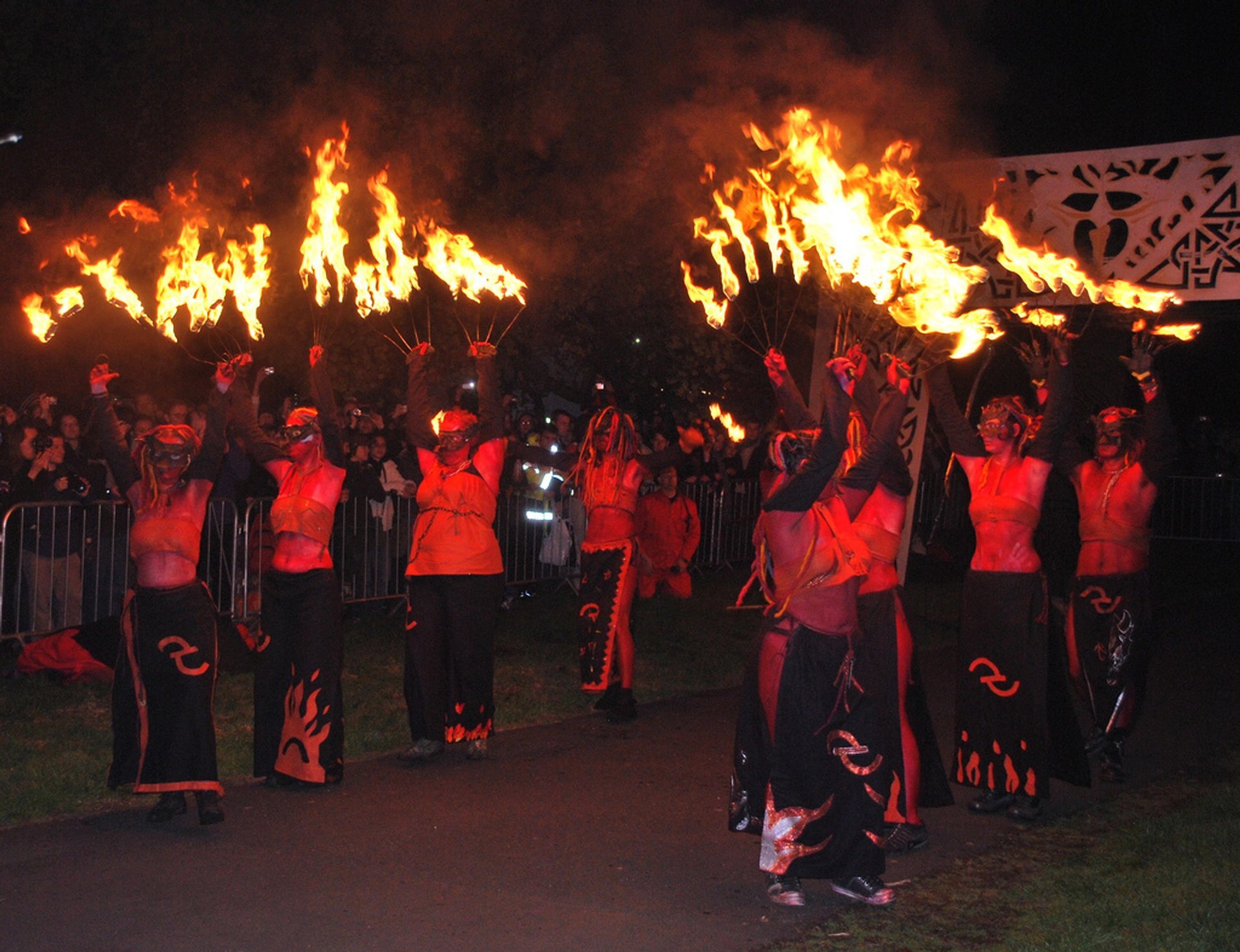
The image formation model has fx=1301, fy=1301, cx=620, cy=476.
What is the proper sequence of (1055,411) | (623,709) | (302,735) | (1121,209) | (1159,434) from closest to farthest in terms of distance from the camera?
(1055,411)
(302,735)
(1159,434)
(623,709)
(1121,209)

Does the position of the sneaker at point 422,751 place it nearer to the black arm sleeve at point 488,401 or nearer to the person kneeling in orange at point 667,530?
the black arm sleeve at point 488,401

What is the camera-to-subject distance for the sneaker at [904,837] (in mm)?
5555

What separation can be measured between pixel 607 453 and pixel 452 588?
1732mm

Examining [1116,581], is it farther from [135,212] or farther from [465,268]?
[135,212]

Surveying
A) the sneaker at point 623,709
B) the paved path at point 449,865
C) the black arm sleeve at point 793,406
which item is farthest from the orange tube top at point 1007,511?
the sneaker at point 623,709

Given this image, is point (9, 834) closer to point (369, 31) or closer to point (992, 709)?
point (992, 709)

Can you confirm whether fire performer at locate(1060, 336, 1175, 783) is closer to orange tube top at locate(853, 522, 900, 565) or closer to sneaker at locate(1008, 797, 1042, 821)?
sneaker at locate(1008, 797, 1042, 821)

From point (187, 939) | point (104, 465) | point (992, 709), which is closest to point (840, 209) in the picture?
point (992, 709)

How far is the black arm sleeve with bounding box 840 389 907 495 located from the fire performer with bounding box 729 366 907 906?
1.08 ft

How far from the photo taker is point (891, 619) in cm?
568

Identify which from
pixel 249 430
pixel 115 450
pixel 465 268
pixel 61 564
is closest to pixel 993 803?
pixel 249 430

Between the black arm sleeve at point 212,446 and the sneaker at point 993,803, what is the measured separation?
155 inches

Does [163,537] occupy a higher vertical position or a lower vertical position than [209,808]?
higher

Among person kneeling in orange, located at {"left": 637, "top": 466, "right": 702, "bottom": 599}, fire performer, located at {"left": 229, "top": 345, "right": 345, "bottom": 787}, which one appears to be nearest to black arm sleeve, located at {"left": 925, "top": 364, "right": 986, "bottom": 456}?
fire performer, located at {"left": 229, "top": 345, "right": 345, "bottom": 787}
